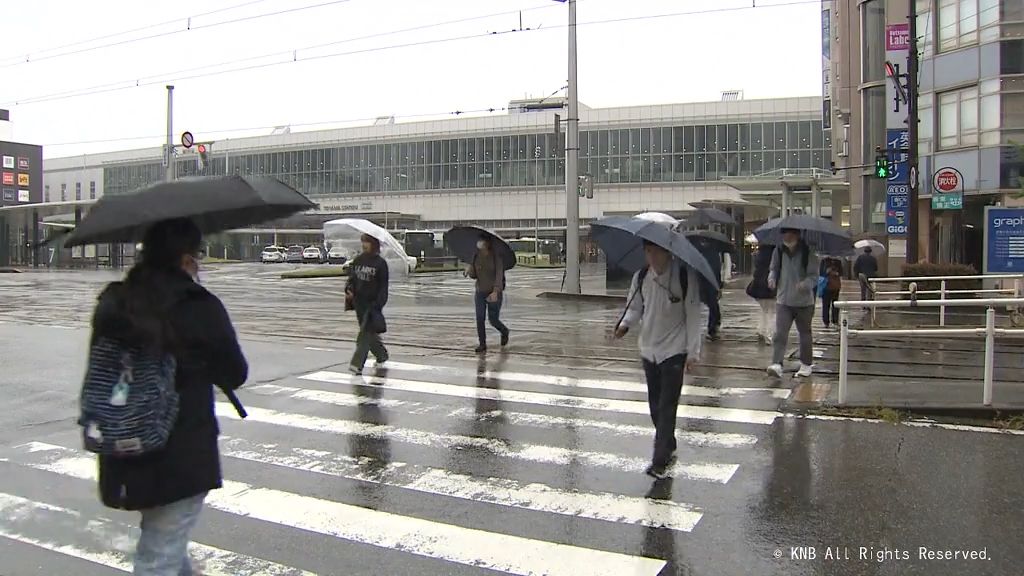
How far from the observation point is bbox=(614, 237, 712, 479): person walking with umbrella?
5484 mm

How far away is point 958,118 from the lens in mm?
Answer: 27094

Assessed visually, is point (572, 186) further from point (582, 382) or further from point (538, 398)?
point (538, 398)

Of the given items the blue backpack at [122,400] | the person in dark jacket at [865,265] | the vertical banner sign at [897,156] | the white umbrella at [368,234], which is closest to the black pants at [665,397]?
the blue backpack at [122,400]

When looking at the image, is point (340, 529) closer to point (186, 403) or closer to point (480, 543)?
point (480, 543)

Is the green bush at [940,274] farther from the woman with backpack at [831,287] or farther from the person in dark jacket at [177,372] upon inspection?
the person in dark jacket at [177,372]

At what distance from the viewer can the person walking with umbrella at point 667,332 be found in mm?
5484

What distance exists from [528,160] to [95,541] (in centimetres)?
7857

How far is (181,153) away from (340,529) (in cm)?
8171

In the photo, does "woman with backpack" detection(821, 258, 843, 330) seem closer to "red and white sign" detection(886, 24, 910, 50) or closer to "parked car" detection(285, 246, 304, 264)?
"red and white sign" detection(886, 24, 910, 50)

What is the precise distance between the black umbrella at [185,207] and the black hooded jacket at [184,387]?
0.69 ft

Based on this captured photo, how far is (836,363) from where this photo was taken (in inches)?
417

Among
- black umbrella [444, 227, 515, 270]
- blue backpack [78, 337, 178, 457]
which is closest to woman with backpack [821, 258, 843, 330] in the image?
black umbrella [444, 227, 515, 270]

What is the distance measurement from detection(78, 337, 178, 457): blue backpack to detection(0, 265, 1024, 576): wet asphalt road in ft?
5.46

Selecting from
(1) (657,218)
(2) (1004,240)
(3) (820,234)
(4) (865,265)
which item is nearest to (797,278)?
(3) (820,234)
